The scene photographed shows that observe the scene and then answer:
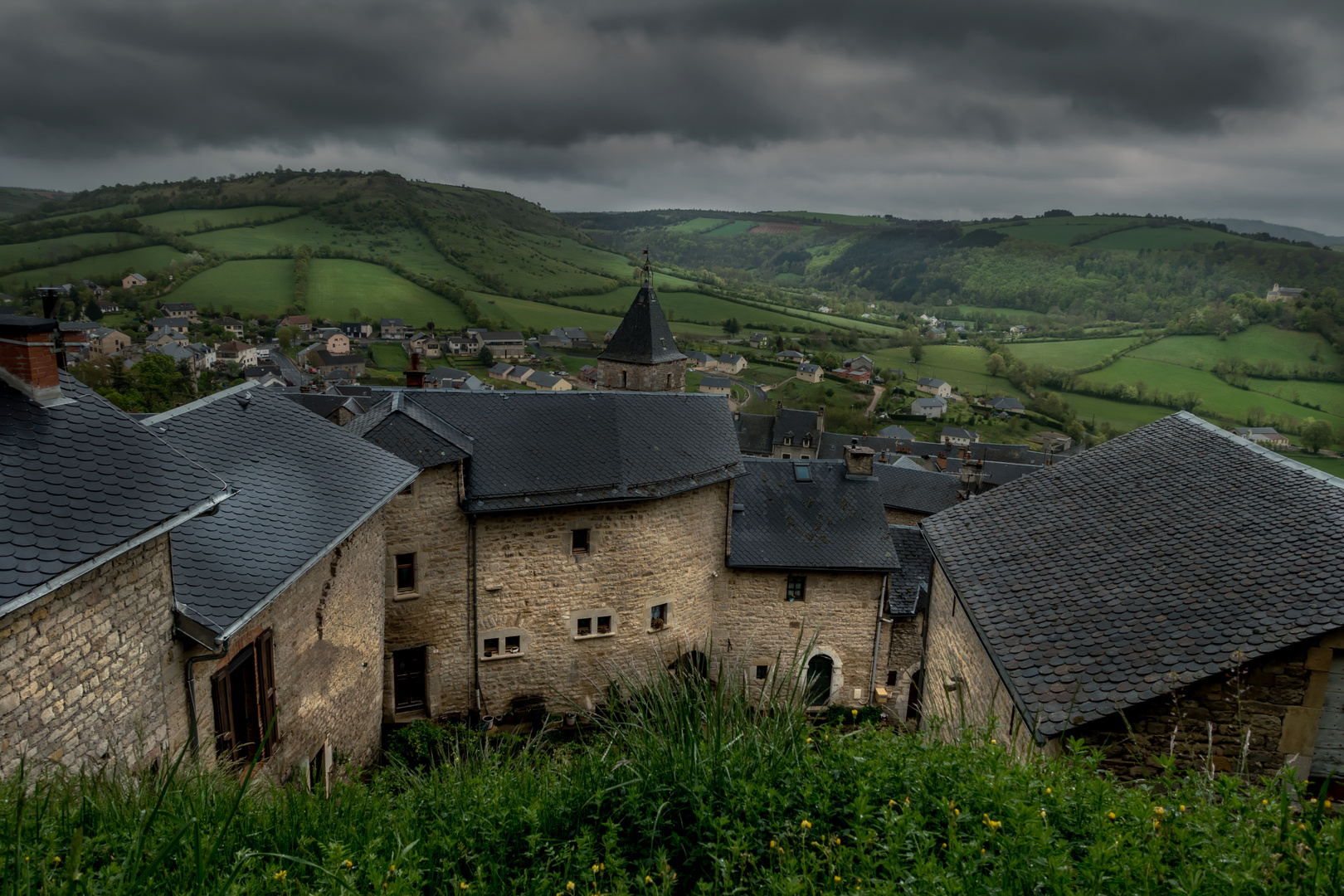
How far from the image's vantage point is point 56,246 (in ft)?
314

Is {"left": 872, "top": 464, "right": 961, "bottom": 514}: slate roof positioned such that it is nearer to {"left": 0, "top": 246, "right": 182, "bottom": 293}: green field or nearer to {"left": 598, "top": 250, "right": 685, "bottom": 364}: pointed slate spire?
{"left": 598, "top": 250, "right": 685, "bottom": 364}: pointed slate spire

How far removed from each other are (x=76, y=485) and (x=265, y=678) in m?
3.71

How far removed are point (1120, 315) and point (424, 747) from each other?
160721mm

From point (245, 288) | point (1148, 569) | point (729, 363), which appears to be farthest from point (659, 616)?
point (245, 288)

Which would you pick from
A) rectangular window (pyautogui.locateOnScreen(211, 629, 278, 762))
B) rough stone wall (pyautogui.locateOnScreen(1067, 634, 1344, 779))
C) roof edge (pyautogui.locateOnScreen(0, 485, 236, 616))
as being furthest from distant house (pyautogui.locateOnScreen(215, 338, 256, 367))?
rough stone wall (pyautogui.locateOnScreen(1067, 634, 1344, 779))

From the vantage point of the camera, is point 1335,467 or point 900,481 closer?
point 900,481

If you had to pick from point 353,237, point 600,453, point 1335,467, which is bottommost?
point 1335,467

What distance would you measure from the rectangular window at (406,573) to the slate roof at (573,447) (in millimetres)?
→ 1745

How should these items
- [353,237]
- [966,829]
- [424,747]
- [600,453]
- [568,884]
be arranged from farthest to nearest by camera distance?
[353,237] → [600,453] → [424,747] → [966,829] → [568,884]

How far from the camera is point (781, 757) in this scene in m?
4.09

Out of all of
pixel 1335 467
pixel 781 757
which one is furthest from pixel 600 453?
pixel 1335 467

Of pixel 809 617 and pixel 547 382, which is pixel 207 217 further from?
pixel 809 617

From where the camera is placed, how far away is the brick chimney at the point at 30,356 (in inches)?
233

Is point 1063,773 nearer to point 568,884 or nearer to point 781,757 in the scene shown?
point 781,757
